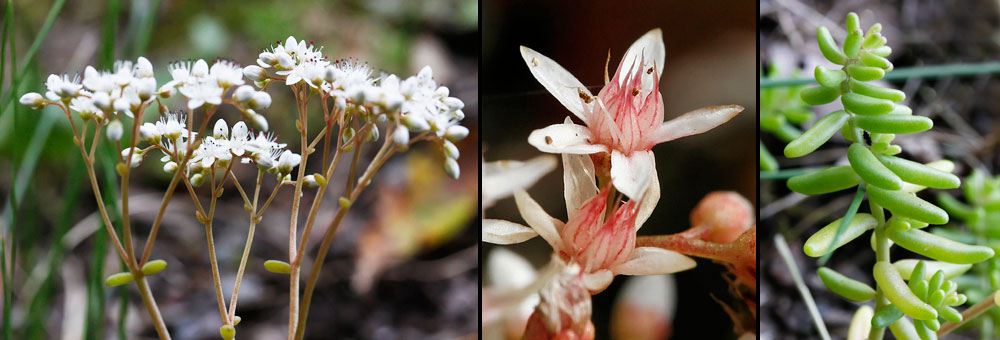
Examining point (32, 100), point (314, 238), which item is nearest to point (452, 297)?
point (314, 238)

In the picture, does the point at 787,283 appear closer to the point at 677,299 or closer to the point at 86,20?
the point at 677,299

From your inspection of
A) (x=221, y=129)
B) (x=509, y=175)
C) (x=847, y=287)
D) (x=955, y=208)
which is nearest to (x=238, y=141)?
(x=221, y=129)

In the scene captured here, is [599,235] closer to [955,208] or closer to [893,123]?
[893,123]

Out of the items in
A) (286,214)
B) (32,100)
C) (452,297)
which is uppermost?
(32,100)

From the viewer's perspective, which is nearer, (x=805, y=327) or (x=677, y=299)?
(x=677, y=299)

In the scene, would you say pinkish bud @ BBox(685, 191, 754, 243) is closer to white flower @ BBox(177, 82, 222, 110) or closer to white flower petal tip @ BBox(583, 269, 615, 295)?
white flower petal tip @ BBox(583, 269, 615, 295)

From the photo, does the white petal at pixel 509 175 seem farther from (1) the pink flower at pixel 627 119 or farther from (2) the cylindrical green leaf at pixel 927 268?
(2) the cylindrical green leaf at pixel 927 268

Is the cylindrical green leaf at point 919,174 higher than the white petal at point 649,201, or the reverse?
the cylindrical green leaf at point 919,174

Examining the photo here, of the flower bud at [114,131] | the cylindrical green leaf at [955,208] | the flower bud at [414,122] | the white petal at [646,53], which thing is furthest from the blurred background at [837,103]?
the flower bud at [114,131]
